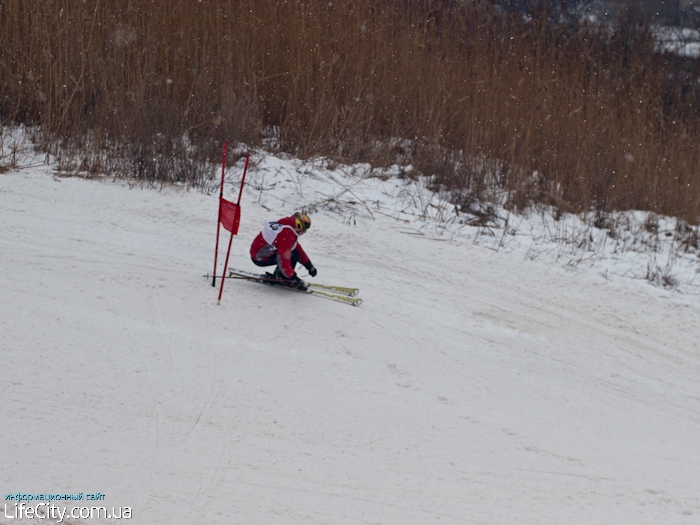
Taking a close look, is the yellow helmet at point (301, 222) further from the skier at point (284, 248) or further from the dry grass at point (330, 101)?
the dry grass at point (330, 101)

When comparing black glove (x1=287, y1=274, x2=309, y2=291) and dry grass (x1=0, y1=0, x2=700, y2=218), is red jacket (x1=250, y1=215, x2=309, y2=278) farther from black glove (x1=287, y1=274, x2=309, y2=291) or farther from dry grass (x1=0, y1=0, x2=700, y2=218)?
dry grass (x1=0, y1=0, x2=700, y2=218)

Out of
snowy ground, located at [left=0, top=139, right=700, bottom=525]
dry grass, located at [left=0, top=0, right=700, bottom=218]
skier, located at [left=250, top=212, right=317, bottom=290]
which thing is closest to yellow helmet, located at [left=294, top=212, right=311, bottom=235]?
skier, located at [left=250, top=212, right=317, bottom=290]

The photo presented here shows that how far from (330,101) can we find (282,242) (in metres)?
3.67

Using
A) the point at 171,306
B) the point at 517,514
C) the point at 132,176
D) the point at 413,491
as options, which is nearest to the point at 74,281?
the point at 171,306

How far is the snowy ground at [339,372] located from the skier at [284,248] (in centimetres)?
20

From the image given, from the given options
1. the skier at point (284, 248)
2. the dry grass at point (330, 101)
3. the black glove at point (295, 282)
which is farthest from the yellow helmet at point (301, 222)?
the dry grass at point (330, 101)

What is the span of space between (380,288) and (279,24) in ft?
16.8

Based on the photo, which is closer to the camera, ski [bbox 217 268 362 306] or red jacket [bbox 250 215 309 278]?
red jacket [bbox 250 215 309 278]

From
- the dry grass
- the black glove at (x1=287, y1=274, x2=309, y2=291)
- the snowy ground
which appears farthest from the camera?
the dry grass

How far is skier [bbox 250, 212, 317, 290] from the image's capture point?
475 centimetres

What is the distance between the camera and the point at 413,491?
3223 mm

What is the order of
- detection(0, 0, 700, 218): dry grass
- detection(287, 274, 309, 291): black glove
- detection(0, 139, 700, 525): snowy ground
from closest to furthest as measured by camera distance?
detection(0, 139, 700, 525): snowy ground
detection(287, 274, 309, 291): black glove
detection(0, 0, 700, 218): dry grass

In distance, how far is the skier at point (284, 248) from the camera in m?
4.75

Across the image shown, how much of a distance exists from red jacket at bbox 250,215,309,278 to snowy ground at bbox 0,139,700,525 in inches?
12.6
